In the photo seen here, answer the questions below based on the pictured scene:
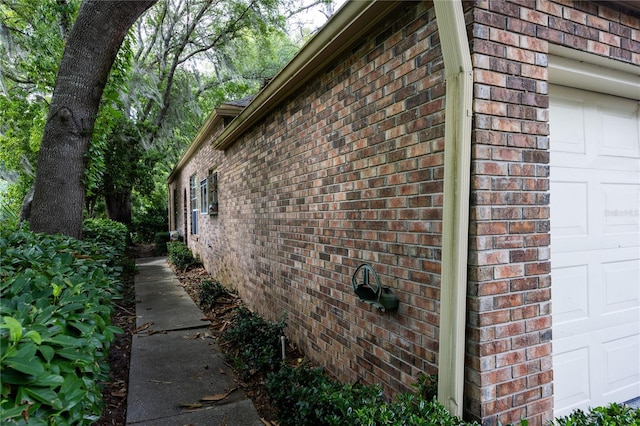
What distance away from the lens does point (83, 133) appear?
4.85 m

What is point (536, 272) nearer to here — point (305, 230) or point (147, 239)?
point (305, 230)

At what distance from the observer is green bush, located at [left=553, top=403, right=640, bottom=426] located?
1988 millimetres

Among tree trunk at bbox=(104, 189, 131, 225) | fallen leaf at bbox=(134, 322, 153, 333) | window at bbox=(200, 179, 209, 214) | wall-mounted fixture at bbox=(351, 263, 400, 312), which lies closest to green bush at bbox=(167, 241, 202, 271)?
window at bbox=(200, 179, 209, 214)

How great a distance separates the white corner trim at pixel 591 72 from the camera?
237 cm

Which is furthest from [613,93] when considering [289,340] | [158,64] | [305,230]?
[158,64]

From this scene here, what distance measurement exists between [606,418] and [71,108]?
577 centimetres

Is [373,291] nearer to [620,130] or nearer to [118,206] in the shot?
[620,130]

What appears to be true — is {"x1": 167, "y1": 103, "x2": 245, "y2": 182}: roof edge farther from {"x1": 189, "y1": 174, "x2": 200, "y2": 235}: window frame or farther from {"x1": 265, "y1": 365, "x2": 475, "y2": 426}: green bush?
{"x1": 265, "y1": 365, "x2": 475, "y2": 426}: green bush

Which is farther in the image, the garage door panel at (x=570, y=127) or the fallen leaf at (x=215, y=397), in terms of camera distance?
the fallen leaf at (x=215, y=397)

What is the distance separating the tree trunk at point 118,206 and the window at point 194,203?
556cm

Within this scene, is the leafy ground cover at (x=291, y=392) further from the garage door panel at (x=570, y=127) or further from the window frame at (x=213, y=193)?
the window frame at (x=213, y=193)

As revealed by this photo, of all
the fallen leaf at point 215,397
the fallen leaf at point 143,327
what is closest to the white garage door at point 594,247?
the fallen leaf at point 215,397

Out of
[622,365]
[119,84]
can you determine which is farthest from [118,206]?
[622,365]

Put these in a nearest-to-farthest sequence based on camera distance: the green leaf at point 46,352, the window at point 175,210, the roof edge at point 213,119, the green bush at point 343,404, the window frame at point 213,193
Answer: the green leaf at point 46,352 → the green bush at point 343,404 → the roof edge at point 213,119 → the window frame at point 213,193 → the window at point 175,210
